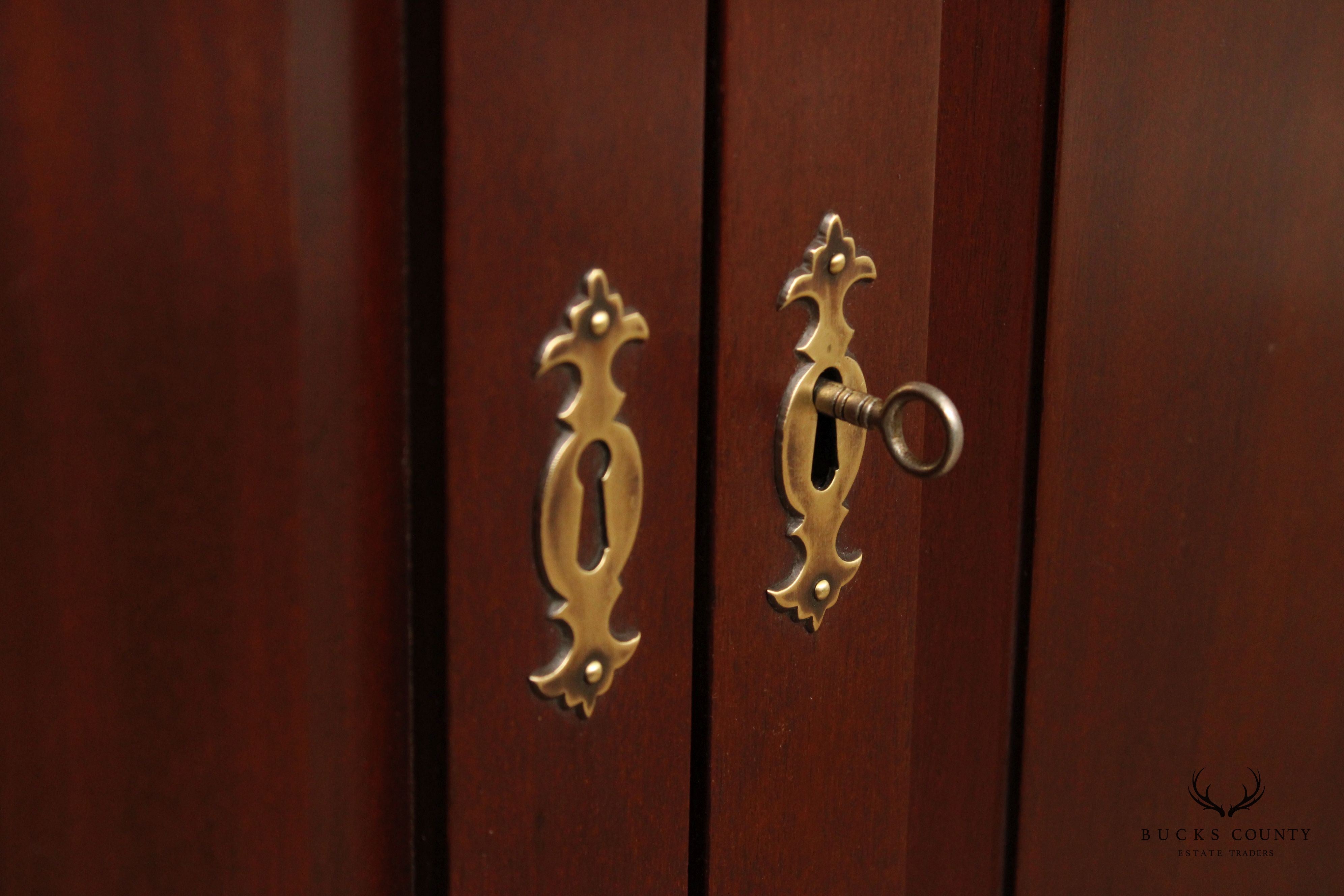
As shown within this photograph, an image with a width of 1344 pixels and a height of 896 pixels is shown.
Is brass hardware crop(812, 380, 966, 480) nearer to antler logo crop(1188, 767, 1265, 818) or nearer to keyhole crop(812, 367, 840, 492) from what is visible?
keyhole crop(812, 367, 840, 492)

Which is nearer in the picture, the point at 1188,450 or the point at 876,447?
the point at 876,447

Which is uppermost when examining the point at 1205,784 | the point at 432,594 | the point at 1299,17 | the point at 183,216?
the point at 1299,17

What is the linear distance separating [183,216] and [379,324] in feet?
0.21

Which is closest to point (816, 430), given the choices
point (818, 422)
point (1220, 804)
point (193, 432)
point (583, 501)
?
point (818, 422)

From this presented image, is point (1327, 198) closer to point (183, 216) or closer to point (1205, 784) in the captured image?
point (1205, 784)

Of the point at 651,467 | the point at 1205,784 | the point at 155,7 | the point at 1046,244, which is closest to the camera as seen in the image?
the point at 155,7

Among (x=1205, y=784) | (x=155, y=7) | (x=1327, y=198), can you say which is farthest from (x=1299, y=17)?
(x=155, y=7)

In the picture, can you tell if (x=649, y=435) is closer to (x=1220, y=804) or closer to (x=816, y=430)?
(x=816, y=430)

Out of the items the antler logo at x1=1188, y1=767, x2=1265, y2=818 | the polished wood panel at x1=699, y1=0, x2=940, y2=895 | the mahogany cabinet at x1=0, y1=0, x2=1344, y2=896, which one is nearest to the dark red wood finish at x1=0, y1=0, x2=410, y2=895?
the mahogany cabinet at x1=0, y1=0, x2=1344, y2=896

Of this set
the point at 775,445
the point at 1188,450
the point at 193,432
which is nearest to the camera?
the point at 193,432

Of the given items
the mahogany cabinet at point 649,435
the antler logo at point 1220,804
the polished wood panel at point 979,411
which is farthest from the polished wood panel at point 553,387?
the antler logo at point 1220,804

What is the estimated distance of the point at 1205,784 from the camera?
64 centimetres

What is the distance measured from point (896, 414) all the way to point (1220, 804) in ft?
1.21

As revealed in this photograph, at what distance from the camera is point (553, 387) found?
38 centimetres
